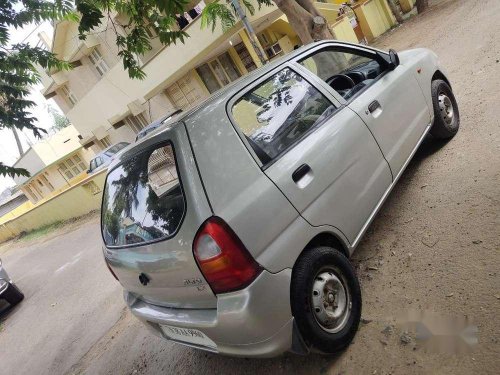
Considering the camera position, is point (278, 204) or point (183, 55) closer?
point (278, 204)

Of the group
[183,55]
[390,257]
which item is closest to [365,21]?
[183,55]

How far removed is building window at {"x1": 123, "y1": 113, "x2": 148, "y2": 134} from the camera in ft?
68.4

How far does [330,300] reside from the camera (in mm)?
2330

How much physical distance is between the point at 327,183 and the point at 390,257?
106cm

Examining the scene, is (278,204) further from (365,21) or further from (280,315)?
(365,21)

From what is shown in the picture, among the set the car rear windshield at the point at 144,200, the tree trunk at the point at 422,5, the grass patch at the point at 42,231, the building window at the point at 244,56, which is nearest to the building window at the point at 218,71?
the building window at the point at 244,56

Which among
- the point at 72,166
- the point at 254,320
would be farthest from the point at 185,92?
the point at 72,166

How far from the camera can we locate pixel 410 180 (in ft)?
12.8

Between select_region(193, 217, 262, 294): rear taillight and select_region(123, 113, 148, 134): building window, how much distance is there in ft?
65.5

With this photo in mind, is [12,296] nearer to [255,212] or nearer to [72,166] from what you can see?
[255,212]

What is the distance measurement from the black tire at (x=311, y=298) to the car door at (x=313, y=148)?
23 cm

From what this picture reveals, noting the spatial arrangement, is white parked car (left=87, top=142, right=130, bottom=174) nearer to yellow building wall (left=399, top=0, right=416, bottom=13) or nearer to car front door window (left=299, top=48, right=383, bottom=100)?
car front door window (left=299, top=48, right=383, bottom=100)

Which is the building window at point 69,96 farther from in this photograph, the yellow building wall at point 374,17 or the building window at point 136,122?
the yellow building wall at point 374,17

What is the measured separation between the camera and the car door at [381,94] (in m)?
3.08
